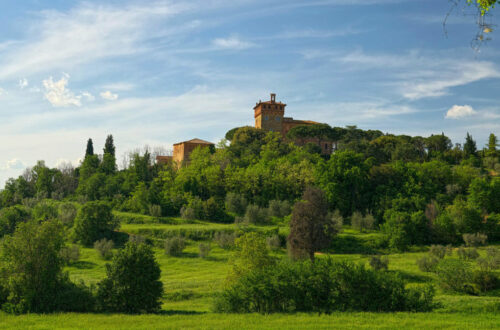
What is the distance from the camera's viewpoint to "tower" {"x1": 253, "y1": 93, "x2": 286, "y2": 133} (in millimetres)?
88938

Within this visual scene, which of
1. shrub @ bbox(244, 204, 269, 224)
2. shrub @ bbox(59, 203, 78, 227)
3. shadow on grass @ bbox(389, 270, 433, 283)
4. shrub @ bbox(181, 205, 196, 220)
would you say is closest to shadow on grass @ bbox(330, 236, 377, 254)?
shrub @ bbox(244, 204, 269, 224)

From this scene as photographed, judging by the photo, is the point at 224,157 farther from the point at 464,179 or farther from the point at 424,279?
the point at 424,279

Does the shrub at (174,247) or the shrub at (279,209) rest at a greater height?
the shrub at (279,209)

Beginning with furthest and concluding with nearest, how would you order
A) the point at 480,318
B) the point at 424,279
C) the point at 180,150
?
1. the point at 180,150
2. the point at 424,279
3. the point at 480,318

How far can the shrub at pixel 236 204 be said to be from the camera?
200 ft

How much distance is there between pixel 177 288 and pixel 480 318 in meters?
19.2

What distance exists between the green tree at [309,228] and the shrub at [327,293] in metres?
19.0

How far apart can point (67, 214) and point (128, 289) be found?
40.4m

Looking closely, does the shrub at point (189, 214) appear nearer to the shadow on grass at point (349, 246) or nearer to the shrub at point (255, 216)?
the shrub at point (255, 216)

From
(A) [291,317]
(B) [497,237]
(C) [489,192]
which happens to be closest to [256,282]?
(A) [291,317]

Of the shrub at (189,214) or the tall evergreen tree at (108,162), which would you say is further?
the tall evergreen tree at (108,162)

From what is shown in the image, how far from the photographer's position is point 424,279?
100 ft

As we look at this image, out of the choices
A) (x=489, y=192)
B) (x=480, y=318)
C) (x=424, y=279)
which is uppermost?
(x=489, y=192)

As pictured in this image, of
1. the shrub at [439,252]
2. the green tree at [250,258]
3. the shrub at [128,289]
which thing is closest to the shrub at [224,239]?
the green tree at [250,258]
